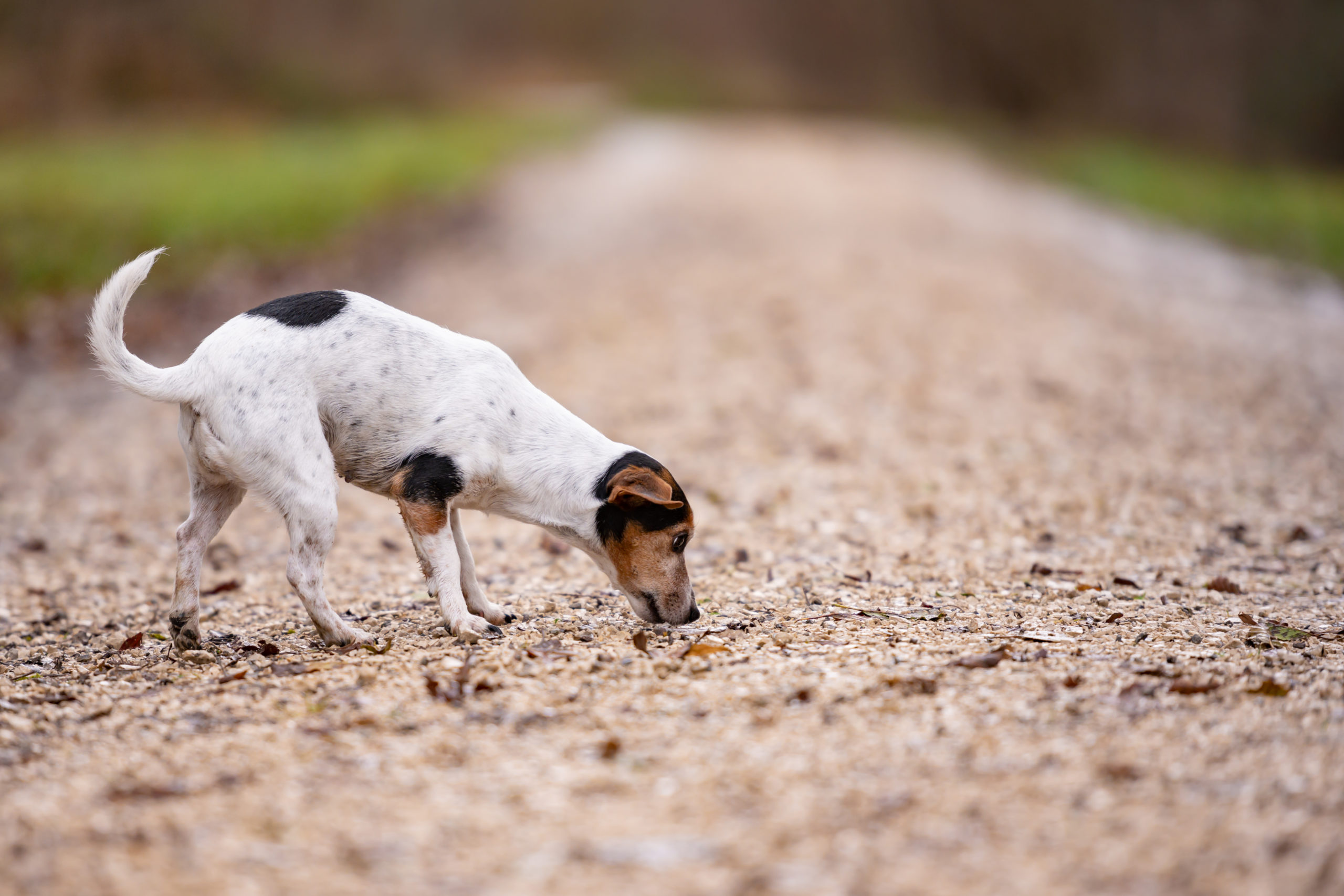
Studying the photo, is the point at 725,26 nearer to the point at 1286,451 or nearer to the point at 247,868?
the point at 1286,451

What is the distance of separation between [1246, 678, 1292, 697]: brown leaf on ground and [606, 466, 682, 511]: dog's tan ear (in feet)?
7.89

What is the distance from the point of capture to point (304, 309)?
5.24 metres

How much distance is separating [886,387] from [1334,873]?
788 cm

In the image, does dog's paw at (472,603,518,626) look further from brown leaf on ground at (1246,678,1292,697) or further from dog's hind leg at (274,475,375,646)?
brown leaf on ground at (1246,678,1292,697)

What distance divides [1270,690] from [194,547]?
4.54 metres

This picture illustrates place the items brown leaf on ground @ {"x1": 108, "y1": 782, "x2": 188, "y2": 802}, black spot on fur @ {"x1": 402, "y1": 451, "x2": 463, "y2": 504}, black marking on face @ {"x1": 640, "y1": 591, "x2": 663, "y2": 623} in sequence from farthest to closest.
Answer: black marking on face @ {"x1": 640, "y1": 591, "x2": 663, "y2": 623}
black spot on fur @ {"x1": 402, "y1": 451, "x2": 463, "y2": 504}
brown leaf on ground @ {"x1": 108, "y1": 782, "x2": 188, "y2": 802}

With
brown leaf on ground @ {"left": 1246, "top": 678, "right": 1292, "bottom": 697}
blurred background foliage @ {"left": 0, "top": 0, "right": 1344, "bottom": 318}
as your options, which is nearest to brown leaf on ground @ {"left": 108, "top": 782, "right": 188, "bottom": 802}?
brown leaf on ground @ {"left": 1246, "top": 678, "right": 1292, "bottom": 697}

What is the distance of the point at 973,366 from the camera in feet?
37.2

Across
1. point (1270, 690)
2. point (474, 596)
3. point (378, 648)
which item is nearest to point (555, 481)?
point (474, 596)

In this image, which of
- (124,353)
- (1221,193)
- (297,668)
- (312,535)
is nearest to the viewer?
(297,668)

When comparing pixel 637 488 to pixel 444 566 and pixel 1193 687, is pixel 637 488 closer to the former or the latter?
pixel 444 566

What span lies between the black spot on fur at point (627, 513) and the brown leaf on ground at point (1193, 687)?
213 centimetres

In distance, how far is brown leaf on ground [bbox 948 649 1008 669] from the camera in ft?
14.8

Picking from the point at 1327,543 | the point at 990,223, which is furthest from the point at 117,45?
the point at 1327,543
